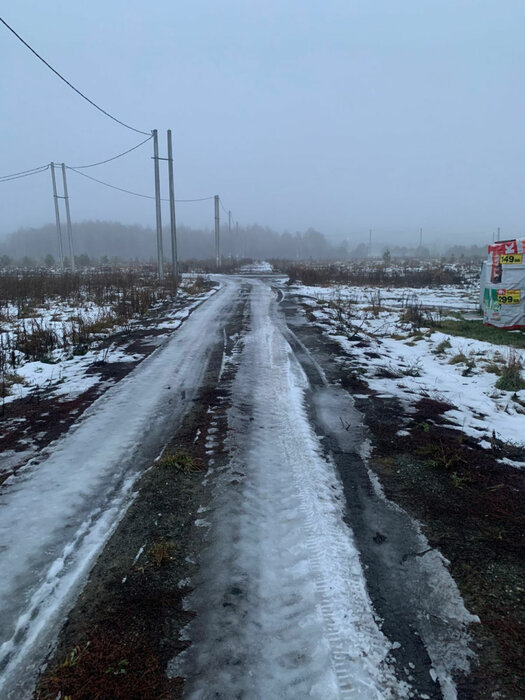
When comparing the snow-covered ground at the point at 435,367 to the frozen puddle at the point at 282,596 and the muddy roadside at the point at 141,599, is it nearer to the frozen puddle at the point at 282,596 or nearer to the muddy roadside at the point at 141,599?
the frozen puddle at the point at 282,596

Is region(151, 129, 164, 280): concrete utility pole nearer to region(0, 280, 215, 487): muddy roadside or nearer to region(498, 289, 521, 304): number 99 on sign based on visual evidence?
region(0, 280, 215, 487): muddy roadside

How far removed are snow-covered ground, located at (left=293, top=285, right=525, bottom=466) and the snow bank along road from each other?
5.49 ft

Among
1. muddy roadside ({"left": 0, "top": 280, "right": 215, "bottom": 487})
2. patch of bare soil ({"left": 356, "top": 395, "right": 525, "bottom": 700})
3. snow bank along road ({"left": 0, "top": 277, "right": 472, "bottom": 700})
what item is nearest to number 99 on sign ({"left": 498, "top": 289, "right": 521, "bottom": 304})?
patch of bare soil ({"left": 356, "top": 395, "right": 525, "bottom": 700})

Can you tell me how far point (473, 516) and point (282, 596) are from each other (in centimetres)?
178

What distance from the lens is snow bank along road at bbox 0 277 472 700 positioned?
2.06 metres

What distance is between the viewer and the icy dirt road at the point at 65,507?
2258mm

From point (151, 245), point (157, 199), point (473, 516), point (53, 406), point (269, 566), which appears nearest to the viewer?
point (269, 566)

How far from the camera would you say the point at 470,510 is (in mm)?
3410

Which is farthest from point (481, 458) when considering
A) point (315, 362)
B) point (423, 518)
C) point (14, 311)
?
point (14, 311)

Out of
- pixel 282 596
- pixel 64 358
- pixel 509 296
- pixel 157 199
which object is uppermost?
pixel 157 199

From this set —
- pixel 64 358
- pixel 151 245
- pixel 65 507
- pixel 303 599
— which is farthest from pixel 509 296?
pixel 151 245

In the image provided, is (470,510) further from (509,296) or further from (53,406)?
(509,296)

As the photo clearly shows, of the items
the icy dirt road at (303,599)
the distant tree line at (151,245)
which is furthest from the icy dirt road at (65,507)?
the distant tree line at (151,245)

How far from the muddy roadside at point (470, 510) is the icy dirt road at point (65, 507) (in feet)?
7.19
